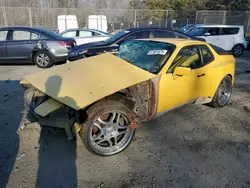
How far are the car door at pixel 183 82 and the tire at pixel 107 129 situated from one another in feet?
2.12

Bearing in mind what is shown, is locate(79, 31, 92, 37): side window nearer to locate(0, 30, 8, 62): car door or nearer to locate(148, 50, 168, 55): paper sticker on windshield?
locate(0, 30, 8, 62): car door

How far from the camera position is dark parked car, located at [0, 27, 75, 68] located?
7973 millimetres

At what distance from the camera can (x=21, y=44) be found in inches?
314

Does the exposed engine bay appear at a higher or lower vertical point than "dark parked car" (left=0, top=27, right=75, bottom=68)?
lower

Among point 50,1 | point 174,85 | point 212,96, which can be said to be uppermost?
point 50,1

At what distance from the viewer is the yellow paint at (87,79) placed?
2639mm

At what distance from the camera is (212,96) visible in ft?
13.9

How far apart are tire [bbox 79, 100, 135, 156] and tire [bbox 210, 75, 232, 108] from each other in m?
2.26

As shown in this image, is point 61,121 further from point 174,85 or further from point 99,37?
point 99,37

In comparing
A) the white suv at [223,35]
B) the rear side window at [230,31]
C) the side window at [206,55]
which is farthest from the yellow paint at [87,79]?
the rear side window at [230,31]

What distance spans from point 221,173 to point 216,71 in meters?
2.06

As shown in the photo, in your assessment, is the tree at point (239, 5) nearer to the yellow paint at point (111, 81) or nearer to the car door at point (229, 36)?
the car door at point (229, 36)

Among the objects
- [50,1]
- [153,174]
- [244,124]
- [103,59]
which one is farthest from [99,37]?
[50,1]

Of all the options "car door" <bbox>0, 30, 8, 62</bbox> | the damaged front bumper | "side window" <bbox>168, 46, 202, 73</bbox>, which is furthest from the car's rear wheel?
"car door" <bbox>0, 30, 8, 62</bbox>
